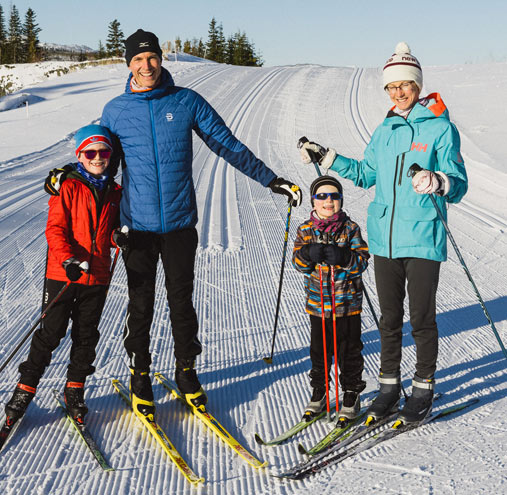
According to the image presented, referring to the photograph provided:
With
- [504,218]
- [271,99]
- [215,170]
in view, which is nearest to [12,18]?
[271,99]

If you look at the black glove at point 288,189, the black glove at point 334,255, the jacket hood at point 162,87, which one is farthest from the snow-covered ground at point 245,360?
the jacket hood at point 162,87

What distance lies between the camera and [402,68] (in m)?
2.86

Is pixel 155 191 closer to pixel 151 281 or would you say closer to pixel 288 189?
pixel 151 281

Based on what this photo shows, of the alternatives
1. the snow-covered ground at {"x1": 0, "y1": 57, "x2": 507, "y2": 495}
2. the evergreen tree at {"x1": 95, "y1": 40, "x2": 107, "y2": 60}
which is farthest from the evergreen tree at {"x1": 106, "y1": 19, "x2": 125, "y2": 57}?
the snow-covered ground at {"x1": 0, "y1": 57, "x2": 507, "y2": 495}

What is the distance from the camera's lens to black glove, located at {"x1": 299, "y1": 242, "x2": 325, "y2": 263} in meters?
2.81

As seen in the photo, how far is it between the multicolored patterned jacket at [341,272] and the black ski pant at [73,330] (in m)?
1.13

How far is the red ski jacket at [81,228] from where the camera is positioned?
285cm

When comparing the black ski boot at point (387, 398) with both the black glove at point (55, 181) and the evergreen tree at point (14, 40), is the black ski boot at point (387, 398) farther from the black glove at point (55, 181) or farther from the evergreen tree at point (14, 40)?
the evergreen tree at point (14, 40)

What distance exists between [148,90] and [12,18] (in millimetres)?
74413

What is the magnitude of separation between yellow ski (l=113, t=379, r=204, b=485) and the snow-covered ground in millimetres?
38

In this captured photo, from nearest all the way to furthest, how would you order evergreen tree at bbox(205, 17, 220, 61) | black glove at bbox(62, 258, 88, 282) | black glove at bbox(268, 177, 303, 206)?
1. black glove at bbox(62, 258, 88, 282)
2. black glove at bbox(268, 177, 303, 206)
3. evergreen tree at bbox(205, 17, 220, 61)

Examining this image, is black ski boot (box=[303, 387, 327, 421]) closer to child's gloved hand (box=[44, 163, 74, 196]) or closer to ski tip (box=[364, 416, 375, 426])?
ski tip (box=[364, 416, 375, 426])

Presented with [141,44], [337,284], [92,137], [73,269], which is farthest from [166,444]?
[141,44]

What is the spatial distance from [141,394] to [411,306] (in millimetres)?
1536
